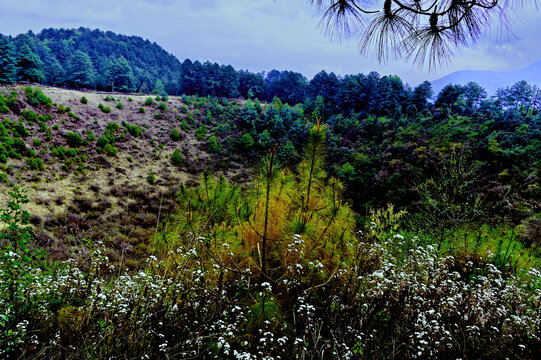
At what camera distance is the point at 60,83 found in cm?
4278

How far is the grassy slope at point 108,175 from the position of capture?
1645 centimetres

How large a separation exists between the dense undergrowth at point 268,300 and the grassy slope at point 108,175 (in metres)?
8.59

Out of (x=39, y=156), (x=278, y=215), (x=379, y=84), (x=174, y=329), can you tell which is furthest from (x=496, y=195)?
(x=39, y=156)

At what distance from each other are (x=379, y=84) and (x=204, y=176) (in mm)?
41380

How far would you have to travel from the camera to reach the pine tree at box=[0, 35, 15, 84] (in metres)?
28.7

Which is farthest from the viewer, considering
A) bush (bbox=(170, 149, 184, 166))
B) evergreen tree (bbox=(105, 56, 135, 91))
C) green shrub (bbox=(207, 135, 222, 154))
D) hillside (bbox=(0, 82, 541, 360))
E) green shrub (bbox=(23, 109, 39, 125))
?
evergreen tree (bbox=(105, 56, 135, 91))

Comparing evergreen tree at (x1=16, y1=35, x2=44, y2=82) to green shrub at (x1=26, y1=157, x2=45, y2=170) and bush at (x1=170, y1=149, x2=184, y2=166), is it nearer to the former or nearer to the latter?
green shrub at (x1=26, y1=157, x2=45, y2=170)

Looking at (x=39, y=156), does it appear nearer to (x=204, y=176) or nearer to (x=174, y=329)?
(x=204, y=176)

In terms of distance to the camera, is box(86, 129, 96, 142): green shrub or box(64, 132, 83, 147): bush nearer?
box(64, 132, 83, 147): bush

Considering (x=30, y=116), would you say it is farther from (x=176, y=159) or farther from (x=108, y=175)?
(x=176, y=159)

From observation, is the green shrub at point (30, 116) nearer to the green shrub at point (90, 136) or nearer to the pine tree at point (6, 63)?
the green shrub at point (90, 136)

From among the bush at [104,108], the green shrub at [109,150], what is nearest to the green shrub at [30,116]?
the green shrub at [109,150]

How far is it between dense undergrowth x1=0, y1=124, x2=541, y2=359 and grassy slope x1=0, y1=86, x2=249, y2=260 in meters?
8.59

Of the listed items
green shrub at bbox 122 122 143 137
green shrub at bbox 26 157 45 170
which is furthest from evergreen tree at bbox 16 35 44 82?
green shrub at bbox 26 157 45 170
